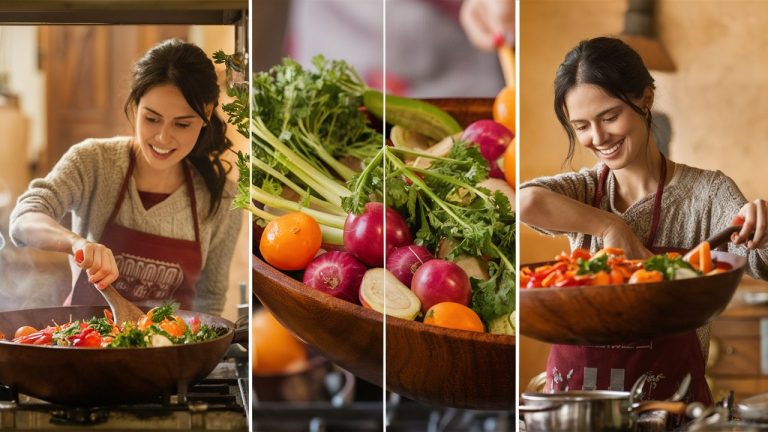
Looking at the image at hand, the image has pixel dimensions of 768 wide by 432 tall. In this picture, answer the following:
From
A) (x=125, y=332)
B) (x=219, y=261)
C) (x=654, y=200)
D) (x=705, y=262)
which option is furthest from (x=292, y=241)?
(x=705, y=262)

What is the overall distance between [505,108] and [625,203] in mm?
412

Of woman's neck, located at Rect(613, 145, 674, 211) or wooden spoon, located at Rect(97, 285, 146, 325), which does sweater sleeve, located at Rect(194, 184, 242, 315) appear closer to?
wooden spoon, located at Rect(97, 285, 146, 325)

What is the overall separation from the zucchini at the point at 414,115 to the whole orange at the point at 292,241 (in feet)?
1.20

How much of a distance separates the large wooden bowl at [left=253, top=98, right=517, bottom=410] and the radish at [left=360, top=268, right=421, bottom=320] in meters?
0.02

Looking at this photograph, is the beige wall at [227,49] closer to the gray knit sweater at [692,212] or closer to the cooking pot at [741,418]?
the gray knit sweater at [692,212]

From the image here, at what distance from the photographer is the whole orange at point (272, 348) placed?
2.59 metres

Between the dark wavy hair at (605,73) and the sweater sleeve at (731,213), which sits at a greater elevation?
the dark wavy hair at (605,73)

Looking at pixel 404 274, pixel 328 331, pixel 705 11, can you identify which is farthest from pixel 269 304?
pixel 705 11

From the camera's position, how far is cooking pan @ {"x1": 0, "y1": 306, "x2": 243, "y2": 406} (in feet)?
7.95

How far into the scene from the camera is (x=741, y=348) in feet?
8.16

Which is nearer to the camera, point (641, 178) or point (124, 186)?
point (641, 178)

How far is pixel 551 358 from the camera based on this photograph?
8.23 ft

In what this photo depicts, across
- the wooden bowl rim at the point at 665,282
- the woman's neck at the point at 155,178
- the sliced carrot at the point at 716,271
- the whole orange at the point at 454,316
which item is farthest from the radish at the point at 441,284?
the woman's neck at the point at 155,178

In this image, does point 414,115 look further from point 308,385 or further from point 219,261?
point 308,385
